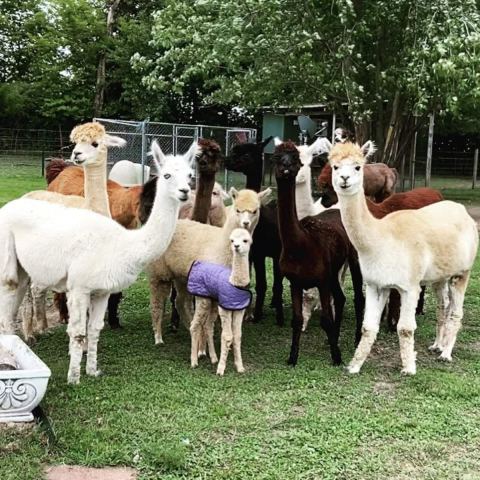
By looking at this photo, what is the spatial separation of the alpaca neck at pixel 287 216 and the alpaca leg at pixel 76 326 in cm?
163

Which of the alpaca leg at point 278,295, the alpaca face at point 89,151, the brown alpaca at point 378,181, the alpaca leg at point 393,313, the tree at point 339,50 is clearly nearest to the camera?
the alpaca face at point 89,151

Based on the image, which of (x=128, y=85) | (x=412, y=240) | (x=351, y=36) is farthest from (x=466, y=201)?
(x=128, y=85)

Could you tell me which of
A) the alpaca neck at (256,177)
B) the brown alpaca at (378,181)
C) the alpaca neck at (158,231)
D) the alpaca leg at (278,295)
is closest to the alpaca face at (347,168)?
the alpaca neck at (158,231)

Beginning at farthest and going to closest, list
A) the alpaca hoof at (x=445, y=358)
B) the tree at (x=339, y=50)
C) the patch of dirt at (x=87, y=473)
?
1. the tree at (x=339, y=50)
2. the alpaca hoof at (x=445, y=358)
3. the patch of dirt at (x=87, y=473)

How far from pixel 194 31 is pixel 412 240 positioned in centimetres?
763

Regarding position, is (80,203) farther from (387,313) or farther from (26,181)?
(26,181)

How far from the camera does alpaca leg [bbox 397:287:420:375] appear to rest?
5.15m

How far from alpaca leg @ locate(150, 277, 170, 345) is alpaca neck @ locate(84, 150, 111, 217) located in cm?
78

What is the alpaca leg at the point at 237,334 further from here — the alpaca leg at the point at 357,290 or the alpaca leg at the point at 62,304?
the alpaca leg at the point at 62,304

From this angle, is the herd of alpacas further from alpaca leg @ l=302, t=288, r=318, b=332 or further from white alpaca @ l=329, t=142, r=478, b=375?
alpaca leg @ l=302, t=288, r=318, b=332

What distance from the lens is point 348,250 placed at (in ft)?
19.5

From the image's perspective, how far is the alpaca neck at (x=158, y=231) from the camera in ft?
15.6

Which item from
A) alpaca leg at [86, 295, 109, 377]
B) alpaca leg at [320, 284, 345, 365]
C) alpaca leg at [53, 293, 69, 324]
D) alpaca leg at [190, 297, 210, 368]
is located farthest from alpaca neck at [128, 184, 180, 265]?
alpaca leg at [53, 293, 69, 324]

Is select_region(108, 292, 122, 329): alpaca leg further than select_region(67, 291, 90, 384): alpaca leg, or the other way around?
select_region(108, 292, 122, 329): alpaca leg
